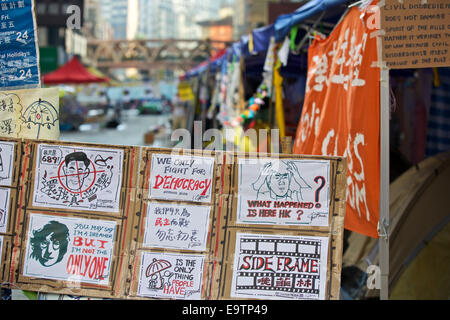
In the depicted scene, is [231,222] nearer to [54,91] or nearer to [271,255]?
[271,255]

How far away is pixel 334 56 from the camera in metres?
4.88

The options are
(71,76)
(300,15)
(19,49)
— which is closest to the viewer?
(19,49)

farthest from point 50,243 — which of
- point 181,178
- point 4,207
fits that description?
point 181,178

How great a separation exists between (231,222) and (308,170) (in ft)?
2.16

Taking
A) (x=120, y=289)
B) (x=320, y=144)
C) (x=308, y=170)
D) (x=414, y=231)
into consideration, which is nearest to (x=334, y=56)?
(x=320, y=144)

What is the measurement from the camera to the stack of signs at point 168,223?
11.9 ft

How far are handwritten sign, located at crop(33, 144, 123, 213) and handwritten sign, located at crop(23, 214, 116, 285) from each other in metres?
0.12

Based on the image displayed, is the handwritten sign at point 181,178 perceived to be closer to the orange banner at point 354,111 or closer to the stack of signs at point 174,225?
the stack of signs at point 174,225

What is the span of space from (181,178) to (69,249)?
0.95m

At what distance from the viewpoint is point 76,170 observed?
150 inches

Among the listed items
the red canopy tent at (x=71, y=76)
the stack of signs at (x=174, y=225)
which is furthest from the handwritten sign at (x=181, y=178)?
the red canopy tent at (x=71, y=76)

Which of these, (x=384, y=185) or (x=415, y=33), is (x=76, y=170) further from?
(x=415, y=33)

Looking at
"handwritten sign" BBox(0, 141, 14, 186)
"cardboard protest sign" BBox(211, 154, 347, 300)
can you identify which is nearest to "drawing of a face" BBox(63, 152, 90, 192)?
"handwritten sign" BBox(0, 141, 14, 186)

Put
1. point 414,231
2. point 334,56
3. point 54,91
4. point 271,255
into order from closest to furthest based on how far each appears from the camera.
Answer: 1. point 271,255
2. point 54,91
3. point 334,56
4. point 414,231
